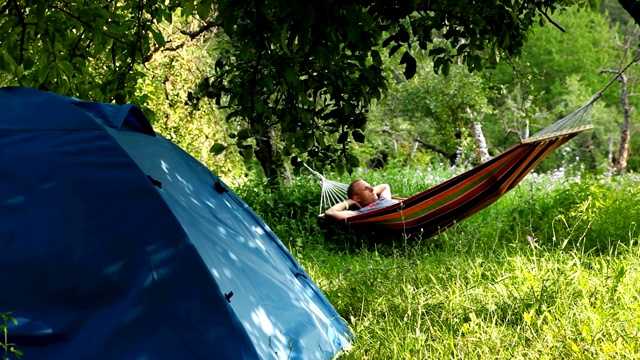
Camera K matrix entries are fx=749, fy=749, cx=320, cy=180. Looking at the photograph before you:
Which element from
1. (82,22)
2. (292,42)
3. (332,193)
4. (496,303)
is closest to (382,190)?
(332,193)

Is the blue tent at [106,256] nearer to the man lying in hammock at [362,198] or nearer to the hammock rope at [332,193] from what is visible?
the man lying in hammock at [362,198]

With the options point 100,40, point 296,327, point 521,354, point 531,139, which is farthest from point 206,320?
point 531,139

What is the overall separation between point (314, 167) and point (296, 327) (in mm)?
1353

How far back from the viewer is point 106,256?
2.10 metres

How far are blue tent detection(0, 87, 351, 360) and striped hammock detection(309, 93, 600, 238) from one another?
197 cm

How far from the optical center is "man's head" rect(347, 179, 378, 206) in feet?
16.4

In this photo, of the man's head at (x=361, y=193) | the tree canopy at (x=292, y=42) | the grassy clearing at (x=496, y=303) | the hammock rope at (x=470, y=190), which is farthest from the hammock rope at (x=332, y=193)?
the tree canopy at (x=292, y=42)

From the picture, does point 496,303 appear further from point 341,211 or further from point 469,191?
point 341,211

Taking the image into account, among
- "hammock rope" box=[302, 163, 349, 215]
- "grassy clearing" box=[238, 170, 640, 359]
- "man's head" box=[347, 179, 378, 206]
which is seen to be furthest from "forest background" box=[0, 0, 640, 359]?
"man's head" box=[347, 179, 378, 206]

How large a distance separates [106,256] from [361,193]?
3.04 meters

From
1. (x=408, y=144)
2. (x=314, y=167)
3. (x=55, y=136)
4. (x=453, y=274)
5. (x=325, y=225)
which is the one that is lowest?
(x=408, y=144)

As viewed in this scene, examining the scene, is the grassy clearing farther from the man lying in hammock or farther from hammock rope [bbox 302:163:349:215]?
hammock rope [bbox 302:163:349:215]

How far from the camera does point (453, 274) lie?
3164 mm

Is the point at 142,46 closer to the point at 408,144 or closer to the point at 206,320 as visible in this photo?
the point at 206,320
